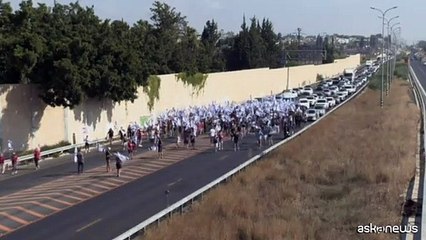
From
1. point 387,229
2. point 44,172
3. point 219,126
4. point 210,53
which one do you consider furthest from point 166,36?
point 387,229

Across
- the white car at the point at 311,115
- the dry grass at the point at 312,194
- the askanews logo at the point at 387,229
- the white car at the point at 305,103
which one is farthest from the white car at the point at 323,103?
the askanews logo at the point at 387,229

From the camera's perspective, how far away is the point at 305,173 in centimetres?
2572

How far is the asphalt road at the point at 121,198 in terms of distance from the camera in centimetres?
1884

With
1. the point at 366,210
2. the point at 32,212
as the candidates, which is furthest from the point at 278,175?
the point at 32,212

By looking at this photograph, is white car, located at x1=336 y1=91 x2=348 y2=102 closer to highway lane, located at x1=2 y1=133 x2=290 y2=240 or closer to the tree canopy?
the tree canopy

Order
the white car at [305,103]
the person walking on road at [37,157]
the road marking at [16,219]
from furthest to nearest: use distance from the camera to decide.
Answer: the white car at [305,103] < the person walking on road at [37,157] < the road marking at [16,219]

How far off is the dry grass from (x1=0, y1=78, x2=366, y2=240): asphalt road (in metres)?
2.03

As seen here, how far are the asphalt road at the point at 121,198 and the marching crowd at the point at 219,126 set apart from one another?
12.3 feet

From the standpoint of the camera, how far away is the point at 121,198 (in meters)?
23.7

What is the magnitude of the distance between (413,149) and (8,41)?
66.8 feet

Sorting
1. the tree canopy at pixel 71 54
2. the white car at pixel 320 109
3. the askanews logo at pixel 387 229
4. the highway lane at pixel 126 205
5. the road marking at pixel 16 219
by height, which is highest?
the tree canopy at pixel 71 54

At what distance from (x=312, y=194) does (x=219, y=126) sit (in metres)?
20.0

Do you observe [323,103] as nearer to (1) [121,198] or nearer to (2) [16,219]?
(1) [121,198]

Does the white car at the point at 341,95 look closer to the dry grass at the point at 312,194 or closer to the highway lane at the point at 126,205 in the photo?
the dry grass at the point at 312,194
